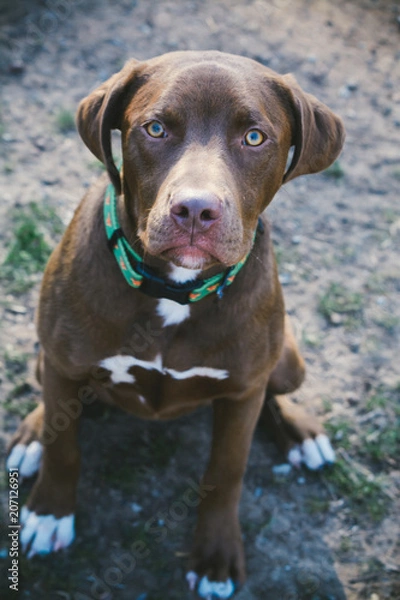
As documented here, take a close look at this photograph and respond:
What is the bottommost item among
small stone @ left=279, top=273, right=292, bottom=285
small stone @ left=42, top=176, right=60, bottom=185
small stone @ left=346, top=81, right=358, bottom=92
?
small stone @ left=279, top=273, right=292, bottom=285

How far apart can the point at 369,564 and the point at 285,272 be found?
202 centimetres

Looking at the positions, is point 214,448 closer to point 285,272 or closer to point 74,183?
point 285,272

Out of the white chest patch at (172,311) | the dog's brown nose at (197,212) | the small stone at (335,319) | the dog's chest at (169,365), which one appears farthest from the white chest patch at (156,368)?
the small stone at (335,319)

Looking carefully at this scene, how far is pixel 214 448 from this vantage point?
3482mm

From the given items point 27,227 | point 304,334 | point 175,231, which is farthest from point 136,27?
point 175,231

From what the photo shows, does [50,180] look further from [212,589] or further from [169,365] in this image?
[212,589]

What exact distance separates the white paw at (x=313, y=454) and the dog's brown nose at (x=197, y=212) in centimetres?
203

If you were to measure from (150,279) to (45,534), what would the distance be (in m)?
1.52

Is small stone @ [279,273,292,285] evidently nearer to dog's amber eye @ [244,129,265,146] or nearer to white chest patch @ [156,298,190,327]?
white chest patch @ [156,298,190,327]

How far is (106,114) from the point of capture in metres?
2.78

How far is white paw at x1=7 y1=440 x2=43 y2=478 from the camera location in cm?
378

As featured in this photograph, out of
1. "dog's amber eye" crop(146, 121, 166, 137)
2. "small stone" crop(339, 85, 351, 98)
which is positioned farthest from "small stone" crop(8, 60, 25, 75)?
"dog's amber eye" crop(146, 121, 166, 137)

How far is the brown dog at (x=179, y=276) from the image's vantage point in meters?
2.57

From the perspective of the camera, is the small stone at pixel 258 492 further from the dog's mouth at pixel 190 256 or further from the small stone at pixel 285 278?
the dog's mouth at pixel 190 256
